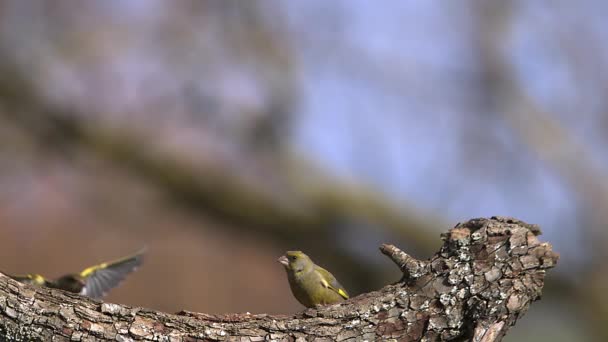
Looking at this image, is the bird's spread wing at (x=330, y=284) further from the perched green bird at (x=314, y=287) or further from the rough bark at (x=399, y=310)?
→ the rough bark at (x=399, y=310)

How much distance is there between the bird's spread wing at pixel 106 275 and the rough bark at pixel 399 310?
2.28 metres

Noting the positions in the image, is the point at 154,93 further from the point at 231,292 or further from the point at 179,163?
the point at 231,292

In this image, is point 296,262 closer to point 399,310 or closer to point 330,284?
point 330,284

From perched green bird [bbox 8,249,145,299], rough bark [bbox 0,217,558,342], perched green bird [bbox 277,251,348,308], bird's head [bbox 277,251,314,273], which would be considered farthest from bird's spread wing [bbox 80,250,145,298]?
rough bark [bbox 0,217,558,342]

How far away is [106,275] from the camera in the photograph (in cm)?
560

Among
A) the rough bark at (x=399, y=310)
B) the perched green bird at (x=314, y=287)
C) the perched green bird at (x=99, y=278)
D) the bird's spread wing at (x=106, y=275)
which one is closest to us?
the rough bark at (x=399, y=310)

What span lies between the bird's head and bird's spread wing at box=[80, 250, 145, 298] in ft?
4.93

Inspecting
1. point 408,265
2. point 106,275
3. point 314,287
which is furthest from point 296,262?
point 106,275

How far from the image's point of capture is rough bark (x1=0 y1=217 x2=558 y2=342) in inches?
121

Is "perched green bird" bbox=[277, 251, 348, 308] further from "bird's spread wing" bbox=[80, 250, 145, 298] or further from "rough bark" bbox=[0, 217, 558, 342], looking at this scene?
"bird's spread wing" bbox=[80, 250, 145, 298]

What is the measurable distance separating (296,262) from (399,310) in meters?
1.30

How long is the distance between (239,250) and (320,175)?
1536 mm

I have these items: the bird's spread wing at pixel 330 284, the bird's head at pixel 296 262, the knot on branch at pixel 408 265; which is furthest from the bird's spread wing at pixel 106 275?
the knot on branch at pixel 408 265

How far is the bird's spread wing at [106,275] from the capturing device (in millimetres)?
5441
